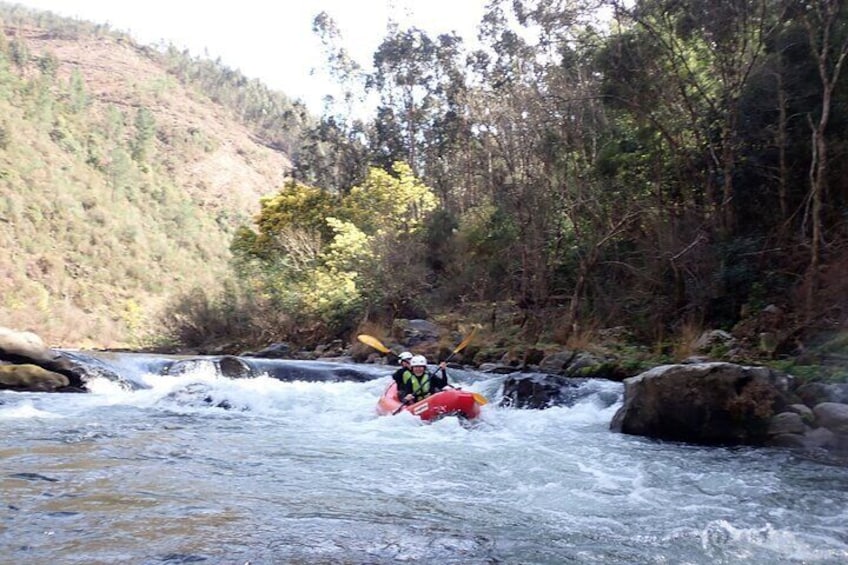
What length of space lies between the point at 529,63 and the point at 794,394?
17.4m

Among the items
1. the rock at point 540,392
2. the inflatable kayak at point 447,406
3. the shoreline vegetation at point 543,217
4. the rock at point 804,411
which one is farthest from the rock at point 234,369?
the rock at point 804,411

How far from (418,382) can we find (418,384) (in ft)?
0.09

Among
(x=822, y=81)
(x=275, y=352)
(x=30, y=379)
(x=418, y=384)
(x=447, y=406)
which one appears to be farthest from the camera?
(x=275, y=352)

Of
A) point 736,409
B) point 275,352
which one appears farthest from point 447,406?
point 275,352

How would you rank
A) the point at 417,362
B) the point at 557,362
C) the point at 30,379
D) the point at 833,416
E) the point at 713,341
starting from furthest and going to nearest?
the point at 557,362 → the point at 713,341 → the point at 30,379 → the point at 417,362 → the point at 833,416

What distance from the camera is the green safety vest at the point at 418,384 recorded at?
9.52 meters

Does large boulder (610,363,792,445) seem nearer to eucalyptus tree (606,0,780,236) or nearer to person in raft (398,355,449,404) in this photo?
person in raft (398,355,449,404)

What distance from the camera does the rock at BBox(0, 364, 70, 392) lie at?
11047mm

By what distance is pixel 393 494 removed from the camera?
5.32 meters

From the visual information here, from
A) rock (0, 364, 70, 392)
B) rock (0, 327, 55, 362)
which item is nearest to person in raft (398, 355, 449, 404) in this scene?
rock (0, 364, 70, 392)

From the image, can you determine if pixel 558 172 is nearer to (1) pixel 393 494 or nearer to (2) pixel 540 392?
(2) pixel 540 392

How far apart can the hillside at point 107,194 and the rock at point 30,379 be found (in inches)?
625

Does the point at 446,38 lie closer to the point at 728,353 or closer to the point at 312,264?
the point at 312,264

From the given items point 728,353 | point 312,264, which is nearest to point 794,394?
point 728,353
